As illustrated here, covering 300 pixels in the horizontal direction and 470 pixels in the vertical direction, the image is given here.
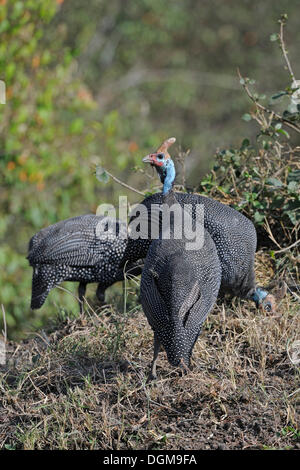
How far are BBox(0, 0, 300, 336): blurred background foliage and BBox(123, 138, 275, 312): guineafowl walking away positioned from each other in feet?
1.45

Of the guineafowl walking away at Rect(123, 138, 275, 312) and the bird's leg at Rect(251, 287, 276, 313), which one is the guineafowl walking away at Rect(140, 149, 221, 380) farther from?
the bird's leg at Rect(251, 287, 276, 313)

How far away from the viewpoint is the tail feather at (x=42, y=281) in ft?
13.8

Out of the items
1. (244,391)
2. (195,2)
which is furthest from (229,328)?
(195,2)

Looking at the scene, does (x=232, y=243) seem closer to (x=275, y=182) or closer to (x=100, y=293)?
(x=275, y=182)

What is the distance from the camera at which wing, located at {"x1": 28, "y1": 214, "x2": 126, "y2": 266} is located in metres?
4.17

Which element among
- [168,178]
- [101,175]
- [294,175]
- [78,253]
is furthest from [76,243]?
[294,175]

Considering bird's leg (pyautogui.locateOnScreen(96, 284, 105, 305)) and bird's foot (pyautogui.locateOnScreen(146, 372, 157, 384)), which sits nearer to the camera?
bird's foot (pyautogui.locateOnScreen(146, 372, 157, 384))

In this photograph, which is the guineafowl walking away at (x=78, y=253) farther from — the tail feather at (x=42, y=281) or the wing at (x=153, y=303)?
the wing at (x=153, y=303)

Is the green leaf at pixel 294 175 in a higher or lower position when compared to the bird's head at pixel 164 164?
lower

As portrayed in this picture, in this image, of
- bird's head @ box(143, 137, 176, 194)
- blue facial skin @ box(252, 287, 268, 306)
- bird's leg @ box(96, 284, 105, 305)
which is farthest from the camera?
bird's leg @ box(96, 284, 105, 305)

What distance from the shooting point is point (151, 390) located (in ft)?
10.7

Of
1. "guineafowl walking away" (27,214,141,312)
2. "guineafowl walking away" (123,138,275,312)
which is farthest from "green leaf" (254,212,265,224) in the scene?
"guineafowl walking away" (27,214,141,312)

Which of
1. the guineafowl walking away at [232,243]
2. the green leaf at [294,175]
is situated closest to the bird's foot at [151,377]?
the guineafowl walking away at [232,243]

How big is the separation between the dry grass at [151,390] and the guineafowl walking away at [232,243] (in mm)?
101
